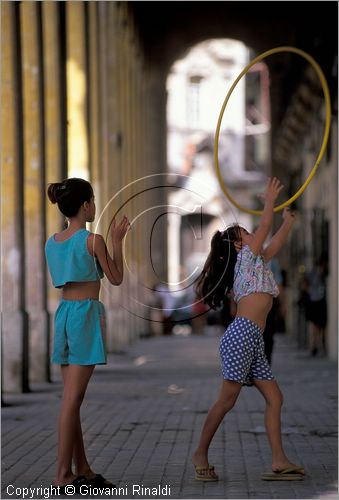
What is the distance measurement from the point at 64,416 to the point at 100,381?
11.0 metres

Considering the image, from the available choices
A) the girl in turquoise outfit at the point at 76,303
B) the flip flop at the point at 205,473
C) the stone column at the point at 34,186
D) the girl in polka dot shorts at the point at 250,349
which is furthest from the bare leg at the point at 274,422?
the stone column at the point at 34,186

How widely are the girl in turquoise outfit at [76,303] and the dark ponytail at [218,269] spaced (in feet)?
3.03

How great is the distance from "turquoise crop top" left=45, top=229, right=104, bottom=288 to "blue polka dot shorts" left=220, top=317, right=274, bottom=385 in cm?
94

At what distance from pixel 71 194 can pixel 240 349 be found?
1.37 metres

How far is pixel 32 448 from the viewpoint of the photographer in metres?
10.3

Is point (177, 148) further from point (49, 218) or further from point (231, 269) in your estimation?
point (231, 269)

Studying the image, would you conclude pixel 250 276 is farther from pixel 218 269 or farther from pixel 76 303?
pixel 76 303

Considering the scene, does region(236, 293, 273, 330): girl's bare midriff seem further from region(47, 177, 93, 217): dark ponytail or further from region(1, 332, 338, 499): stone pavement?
region(47, 177, 93, 217): dark ponytail

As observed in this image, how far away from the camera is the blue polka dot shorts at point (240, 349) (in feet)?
27.4

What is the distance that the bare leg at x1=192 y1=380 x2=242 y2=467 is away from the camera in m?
8.40

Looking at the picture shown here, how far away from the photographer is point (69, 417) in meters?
Answer: 7.77

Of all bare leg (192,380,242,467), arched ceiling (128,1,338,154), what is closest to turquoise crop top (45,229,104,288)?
bare leg (192,380,242,467)

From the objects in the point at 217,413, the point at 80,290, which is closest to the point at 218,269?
the point at 217,413

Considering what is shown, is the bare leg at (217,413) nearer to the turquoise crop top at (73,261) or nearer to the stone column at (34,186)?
the turquoise crop top at (73,261)
